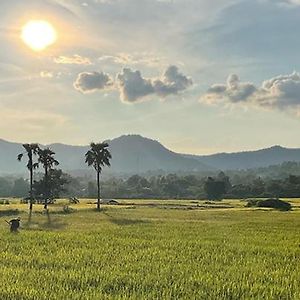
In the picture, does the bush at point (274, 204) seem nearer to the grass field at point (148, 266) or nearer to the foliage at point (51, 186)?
the foliage at point (51, 186)

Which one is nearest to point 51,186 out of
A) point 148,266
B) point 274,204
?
point 274,204

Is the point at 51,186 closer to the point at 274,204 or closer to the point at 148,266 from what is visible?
the point at 274,204

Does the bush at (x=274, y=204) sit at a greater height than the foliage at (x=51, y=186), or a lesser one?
lesser

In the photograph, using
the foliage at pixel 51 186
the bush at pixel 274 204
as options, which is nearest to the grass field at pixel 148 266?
the bush at pixel 274 204

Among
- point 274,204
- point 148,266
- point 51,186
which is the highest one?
point 51,186

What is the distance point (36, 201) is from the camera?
119562mm

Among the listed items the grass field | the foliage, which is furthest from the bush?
the grass field

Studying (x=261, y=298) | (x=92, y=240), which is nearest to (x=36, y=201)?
(x=92, y=240)

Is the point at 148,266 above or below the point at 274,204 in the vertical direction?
below

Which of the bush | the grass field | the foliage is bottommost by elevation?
the grass field

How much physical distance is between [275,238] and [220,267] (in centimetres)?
1413

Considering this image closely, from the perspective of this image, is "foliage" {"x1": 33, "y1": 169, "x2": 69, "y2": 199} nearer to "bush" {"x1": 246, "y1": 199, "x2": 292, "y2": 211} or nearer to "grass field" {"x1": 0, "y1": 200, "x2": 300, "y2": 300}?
"bush" {"x1": 246, "y1": 199, "x2": 292, "y2": 211}

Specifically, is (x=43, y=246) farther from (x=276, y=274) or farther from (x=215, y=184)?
(x=215, y=184)

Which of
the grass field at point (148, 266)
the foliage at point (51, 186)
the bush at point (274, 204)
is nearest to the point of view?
the grass field at point (148, 266)
